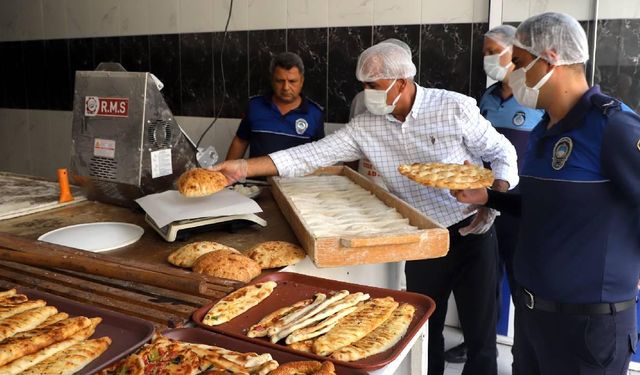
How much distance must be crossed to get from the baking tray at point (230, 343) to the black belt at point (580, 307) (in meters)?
1.17

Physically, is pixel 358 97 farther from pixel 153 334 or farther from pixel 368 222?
pixel 153 334

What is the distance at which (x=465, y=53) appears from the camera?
412 cm

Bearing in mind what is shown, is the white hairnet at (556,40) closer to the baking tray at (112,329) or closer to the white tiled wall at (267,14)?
the baking tray at (112,329)

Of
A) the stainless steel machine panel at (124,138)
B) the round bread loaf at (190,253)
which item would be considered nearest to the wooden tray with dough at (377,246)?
the round bread loaf at (190,253)

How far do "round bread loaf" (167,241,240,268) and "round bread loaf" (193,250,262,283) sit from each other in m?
0.09

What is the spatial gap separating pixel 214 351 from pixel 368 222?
1.15m

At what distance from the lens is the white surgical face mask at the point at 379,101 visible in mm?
2855

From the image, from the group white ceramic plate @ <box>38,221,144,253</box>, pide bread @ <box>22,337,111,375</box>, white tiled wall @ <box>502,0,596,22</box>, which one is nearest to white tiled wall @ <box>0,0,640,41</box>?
white tiled wall @ <box>502,0,596,22</box>

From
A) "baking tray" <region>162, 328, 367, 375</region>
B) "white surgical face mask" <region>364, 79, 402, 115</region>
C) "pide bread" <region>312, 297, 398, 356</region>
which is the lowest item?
"baking tray" <region>162, 328, 367, 375</region>

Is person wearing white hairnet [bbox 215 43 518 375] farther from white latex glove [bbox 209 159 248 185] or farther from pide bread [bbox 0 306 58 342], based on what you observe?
pide bread [bbox 0 306 58 342]

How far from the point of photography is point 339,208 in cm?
262

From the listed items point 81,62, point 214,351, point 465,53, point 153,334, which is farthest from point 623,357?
point 81,62

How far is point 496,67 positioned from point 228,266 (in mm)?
2557

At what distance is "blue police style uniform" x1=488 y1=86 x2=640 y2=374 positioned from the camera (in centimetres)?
198
